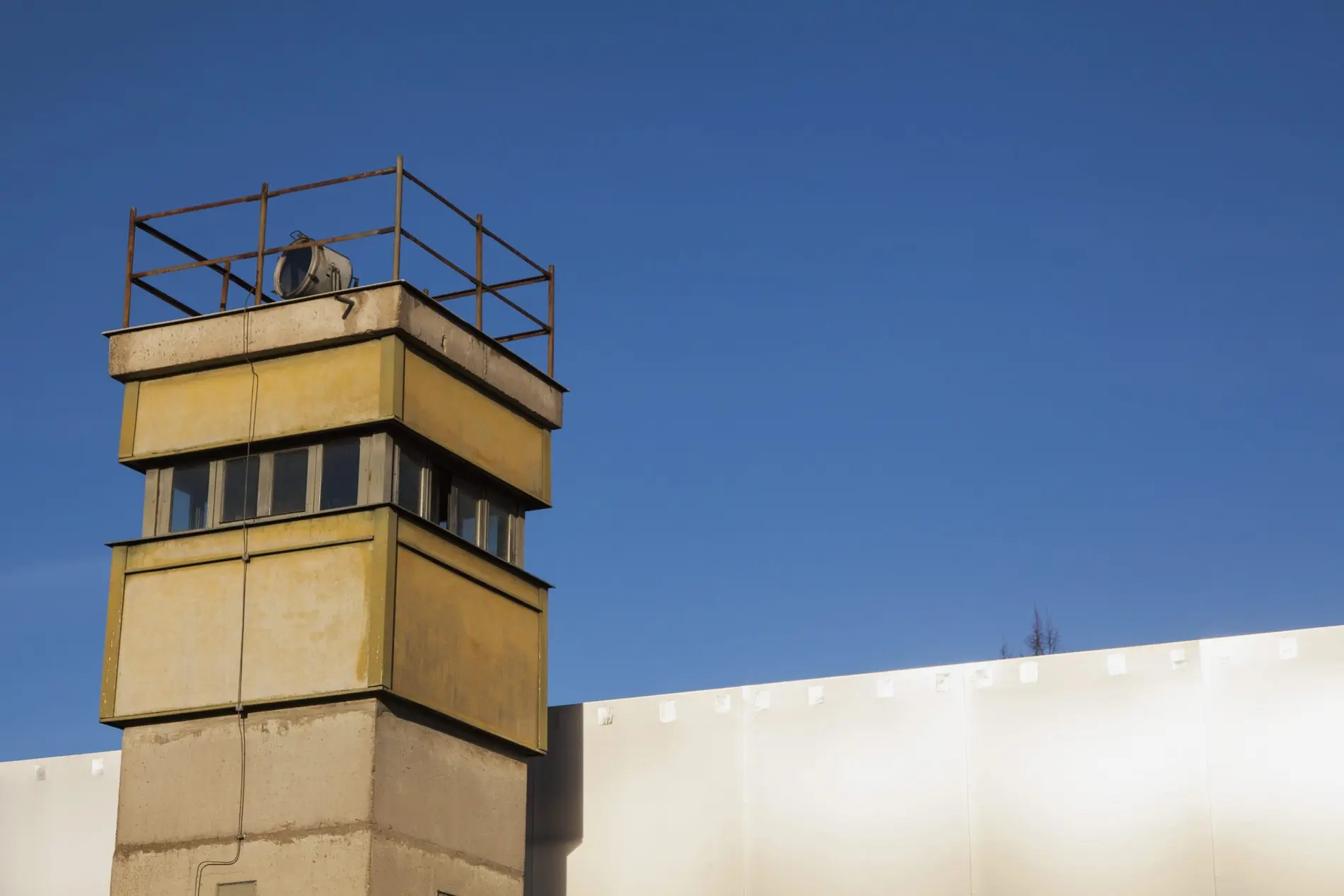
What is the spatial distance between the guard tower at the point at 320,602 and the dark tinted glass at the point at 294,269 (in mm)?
33

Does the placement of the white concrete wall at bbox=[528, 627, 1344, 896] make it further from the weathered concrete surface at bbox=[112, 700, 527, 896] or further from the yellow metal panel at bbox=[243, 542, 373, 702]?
the yellow metal panel at bbox=[243, 542, 373, 702]

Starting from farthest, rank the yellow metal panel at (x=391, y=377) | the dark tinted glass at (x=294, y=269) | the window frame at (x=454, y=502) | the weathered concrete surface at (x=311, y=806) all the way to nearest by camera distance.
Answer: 1. the dark tinted glass at (x=294, y=269)
2. the window frame at (x=454, y=502)
3. the yellow metal panel at (x=391, y=377)
4. the weathered concrete surface at (x=311, y=806)

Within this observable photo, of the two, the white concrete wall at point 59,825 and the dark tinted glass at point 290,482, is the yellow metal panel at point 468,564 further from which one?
the white concrete wall at point 59,825

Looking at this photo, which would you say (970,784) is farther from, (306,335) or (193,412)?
(193,412)

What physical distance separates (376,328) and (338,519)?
6.80 feet

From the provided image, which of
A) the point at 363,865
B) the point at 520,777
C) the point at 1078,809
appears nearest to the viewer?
the point at 363,865

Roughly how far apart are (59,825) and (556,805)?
6.73 metres

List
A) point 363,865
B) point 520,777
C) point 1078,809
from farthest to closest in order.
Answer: point 520,777, point 1078,809, point 363,865

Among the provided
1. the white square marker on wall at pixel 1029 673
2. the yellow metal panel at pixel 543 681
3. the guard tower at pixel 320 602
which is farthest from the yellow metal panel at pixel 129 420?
the white square marker on wall at pixel 1029 673

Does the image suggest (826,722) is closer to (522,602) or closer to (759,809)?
(759,809)

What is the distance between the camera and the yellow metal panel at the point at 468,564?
2048 centimetres

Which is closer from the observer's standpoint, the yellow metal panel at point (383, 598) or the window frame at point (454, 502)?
the yellow metal panel at point (383, 598)

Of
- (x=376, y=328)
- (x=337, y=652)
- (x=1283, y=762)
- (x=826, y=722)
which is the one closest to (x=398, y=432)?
(x=376, y=328)

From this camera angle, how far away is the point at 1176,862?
1955 centimetres
